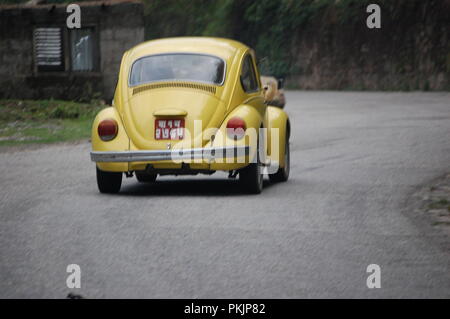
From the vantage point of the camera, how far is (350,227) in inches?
383

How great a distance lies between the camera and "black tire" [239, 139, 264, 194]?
11.8m

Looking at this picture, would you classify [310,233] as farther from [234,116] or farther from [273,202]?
[234,116]

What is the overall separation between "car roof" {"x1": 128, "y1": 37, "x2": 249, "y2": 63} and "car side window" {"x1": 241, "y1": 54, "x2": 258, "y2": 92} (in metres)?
0.22

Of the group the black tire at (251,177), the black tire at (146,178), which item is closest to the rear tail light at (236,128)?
the black tire at (251,177)

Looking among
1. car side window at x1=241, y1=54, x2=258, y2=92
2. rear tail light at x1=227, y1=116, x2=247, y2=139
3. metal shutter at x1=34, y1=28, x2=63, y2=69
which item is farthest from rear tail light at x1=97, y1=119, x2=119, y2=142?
metal shutter at x1=34, y1=28, x2=63, y2=69

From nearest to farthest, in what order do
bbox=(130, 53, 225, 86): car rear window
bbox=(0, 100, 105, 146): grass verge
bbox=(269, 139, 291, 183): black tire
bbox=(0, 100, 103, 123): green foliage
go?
bbox=(130, 53, 225, 86): car rear window < bbox=(269, 139, 291, 183): black tire < bbox=(0, 100, 105, 146): grass verge < bbox=(0, 100, 103, 123): green foliage

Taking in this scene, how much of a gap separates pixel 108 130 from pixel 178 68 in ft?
3.67

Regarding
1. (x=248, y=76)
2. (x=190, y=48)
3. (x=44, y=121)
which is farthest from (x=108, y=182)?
(x=44, y=121)

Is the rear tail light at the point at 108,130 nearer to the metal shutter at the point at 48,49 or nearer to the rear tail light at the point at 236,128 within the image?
the rear tail light at the point at 236,128

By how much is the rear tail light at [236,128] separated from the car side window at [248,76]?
0.91 metres

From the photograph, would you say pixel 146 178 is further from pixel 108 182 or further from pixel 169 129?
pixel 169 129

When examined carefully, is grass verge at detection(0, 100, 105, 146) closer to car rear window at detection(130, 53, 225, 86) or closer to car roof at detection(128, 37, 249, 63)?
car roof at detection(128, 37, 249, 63)

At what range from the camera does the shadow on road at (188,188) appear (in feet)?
39.8
